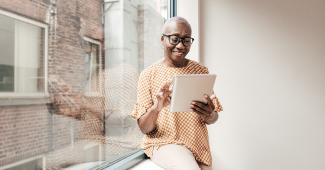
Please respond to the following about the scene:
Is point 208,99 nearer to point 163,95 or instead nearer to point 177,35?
point 163,95

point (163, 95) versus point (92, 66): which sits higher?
point (92, 66)

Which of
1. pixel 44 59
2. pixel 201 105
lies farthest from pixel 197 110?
pixel 44 59

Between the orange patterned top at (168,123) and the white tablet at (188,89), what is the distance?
0.18 meters

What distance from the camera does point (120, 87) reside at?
2.23m

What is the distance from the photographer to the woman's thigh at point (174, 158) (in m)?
1.57

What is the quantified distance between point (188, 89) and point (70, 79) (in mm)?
575

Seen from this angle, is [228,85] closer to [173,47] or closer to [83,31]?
[173,47]

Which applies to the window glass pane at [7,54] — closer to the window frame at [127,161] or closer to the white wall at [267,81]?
the window frame at [127,161]

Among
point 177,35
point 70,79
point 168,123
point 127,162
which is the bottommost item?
point 127,162

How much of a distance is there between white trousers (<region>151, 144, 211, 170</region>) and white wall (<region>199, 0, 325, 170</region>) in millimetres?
1143

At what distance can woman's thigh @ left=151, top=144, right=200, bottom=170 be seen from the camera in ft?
5.16

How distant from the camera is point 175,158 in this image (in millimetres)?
1613

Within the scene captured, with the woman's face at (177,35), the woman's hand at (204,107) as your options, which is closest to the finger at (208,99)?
the woman's hand at (204,107)

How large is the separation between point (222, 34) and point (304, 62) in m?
0.70
